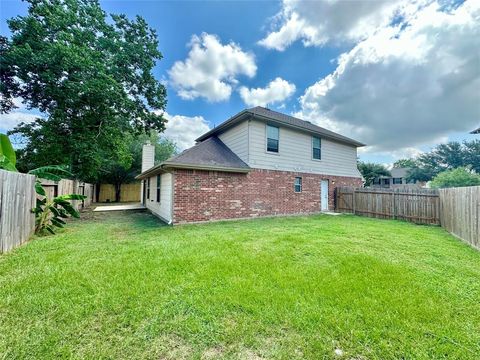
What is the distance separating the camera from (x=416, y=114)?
17.1 meters

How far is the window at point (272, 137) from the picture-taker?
37.8 ft

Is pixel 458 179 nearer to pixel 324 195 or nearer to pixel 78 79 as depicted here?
pixel 324 195

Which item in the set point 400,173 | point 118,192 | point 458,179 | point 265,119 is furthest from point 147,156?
point 400,173

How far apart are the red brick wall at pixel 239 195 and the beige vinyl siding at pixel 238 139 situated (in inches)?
47.4

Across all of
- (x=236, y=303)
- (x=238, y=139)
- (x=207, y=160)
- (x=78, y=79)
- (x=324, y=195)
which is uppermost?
(x=78, y=79)

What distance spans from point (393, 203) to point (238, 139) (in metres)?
9.38

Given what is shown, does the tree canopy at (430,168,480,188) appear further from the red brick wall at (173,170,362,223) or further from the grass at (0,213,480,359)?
the grass at (0,213,480,359)

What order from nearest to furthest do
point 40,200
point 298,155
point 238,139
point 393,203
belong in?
point 40,200
point 238,139
point 393,203
point 298,155

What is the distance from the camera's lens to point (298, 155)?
41.8 ft

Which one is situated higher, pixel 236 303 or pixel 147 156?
pixel 147 156

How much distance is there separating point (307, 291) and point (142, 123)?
1432cm

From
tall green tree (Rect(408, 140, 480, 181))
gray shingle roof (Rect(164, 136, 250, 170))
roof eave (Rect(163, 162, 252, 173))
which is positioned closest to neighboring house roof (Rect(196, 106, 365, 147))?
gray shingle roof (Rect(164, 136, 250, 170))

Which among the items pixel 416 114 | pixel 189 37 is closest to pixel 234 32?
pixel 189 37

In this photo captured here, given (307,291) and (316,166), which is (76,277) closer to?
(307,291)
